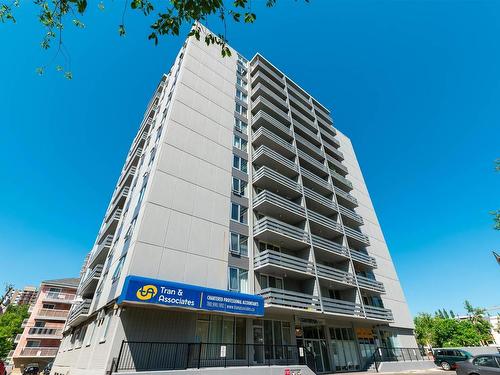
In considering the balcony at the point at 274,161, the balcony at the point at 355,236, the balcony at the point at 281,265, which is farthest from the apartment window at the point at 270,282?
the balcony at the point at 274,161

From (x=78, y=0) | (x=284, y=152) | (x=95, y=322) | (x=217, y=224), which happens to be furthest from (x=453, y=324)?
(x=78, y=0)

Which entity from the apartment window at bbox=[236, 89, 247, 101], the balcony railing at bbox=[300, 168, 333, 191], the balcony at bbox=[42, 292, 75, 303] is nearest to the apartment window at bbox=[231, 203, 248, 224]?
the balcony railing at bbox=[300, 168, 333, 191]

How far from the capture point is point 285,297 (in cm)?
1928

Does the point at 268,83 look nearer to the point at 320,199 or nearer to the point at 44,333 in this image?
the point at 320,199

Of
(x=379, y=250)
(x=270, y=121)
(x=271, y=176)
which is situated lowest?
(x=379, y=250)

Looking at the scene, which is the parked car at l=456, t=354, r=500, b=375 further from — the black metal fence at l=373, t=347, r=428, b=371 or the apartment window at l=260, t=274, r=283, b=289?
the apartment window at l=260, t=274, r=283, b=289

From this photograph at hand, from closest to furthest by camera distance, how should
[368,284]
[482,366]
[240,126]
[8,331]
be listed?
[482,366], [368,284], [240,126], [8,331]

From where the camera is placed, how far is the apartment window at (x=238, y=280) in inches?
740

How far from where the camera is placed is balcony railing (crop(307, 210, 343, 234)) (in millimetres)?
26859

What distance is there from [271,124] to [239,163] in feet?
27.9

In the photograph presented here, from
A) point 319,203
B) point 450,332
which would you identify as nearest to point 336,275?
point 319,203

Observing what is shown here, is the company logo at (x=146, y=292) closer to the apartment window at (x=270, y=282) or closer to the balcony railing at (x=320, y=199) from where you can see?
the apartment window at (x=270, y=282)

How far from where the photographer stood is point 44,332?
165 feet

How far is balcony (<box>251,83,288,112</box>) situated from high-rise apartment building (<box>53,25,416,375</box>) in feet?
0.49
